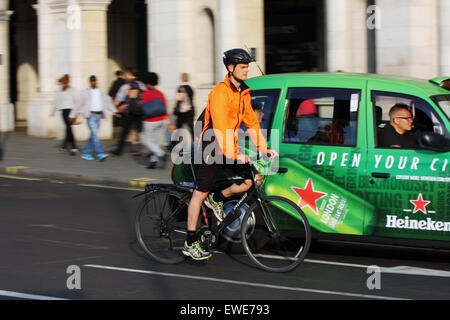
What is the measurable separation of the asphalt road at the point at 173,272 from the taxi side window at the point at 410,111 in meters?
1.20

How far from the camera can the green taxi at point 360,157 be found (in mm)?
7734

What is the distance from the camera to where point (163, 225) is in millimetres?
8234

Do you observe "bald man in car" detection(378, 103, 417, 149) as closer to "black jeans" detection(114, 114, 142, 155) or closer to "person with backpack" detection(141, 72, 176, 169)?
"person with backpack" detection(141, 72, 176, 169)

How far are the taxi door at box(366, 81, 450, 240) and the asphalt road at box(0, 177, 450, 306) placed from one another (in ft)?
1.32

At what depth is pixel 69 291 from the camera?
23.0 feet

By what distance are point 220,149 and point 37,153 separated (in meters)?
13.1

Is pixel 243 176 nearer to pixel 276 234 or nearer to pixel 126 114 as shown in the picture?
pixel 276 234

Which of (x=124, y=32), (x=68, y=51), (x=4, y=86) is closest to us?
(x=68, y=51)

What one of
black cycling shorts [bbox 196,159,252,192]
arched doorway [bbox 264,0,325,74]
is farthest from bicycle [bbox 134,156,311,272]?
arched doorway [bbox 264,0,325,74]

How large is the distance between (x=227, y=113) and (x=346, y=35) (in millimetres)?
12367

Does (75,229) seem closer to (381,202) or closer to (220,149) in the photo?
(220,149)

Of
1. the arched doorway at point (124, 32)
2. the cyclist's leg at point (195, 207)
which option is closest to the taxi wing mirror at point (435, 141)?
the cyclist's leg at point (195, 207)

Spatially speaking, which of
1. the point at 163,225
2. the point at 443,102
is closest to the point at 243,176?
the point at 163,225
